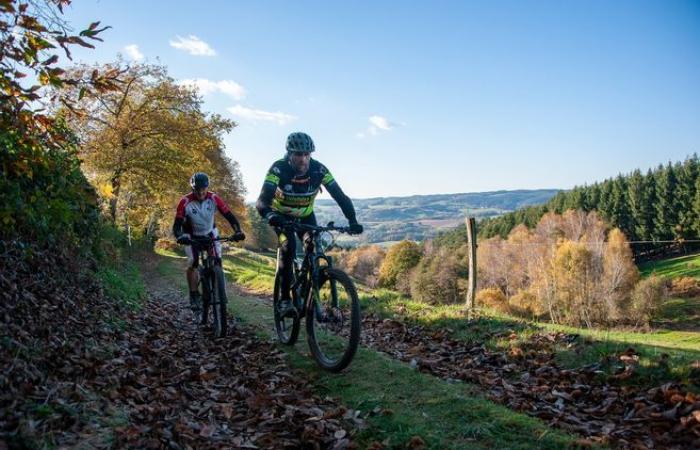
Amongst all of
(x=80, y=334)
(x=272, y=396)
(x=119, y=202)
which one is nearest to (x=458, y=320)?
(x=272, y=396)

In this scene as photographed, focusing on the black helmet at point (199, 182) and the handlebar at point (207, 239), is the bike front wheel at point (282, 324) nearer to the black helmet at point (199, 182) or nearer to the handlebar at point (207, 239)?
the handlebar at point (207, 239)

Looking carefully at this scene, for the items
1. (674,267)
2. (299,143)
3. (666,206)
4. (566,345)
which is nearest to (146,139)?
(299,143)

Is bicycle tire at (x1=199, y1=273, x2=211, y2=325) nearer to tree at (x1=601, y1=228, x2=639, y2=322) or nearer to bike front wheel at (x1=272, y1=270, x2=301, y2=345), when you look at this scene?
bike front wheel at (x1=272, y1=270, x2=301, y2=345)

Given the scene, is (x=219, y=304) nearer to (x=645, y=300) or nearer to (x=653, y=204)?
(x=645, y=300)

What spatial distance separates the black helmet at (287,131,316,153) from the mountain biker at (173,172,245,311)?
7.66ft

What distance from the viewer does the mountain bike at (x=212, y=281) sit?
317 inches

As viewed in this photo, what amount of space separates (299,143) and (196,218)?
308cm

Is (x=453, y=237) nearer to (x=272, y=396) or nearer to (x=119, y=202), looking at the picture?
(x=119, y=202)

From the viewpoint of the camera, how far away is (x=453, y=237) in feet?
413

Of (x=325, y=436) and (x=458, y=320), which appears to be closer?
(x=325, y=436)

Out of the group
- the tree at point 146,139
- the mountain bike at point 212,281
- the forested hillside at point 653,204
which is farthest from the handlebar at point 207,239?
the forested hillside at point 653,204

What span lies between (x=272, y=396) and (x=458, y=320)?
4979 mm

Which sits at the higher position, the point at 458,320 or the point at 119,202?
the point at 119,202

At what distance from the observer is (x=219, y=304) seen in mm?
8078
